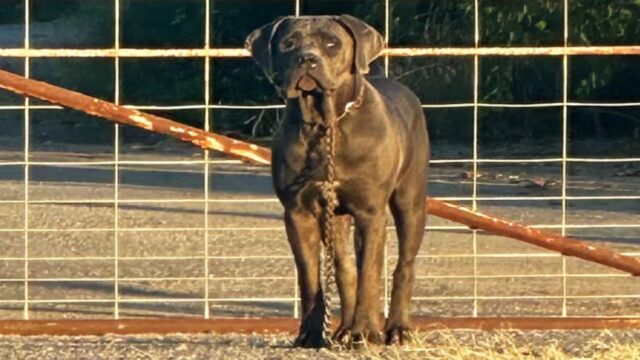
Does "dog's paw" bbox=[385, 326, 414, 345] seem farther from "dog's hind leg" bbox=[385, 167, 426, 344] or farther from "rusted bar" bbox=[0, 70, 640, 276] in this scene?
"rusted bar" bbox=[0, 70, 640, 276]

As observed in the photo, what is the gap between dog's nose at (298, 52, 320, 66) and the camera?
299 inches

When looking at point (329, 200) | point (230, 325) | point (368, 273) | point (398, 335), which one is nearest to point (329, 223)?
point (329, 200)

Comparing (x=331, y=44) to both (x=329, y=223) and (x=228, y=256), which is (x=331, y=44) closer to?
(x=329, y=223)

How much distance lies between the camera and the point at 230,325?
959 cm

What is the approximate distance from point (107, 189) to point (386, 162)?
1334cm

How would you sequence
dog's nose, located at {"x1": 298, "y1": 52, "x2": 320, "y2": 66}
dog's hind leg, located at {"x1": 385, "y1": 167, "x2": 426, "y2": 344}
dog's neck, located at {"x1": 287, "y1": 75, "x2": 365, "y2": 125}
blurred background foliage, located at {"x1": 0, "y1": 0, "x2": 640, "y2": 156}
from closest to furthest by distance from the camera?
dog's nose, located at {"x1": 298, "y1": 52, "x2": 320, "y2": 66}, dog's neck, located at {"x1": 287, "y1": 75, "x2": 365, "y2": 125}, dog's hind leg, located at {"x1": 385, "y1": 167, "x2": 426, "y2": 344}, blurred background foliage, located at {"x1": 0, "y1": 0, "x2": 640, "y2": 156}

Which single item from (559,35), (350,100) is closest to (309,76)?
(350,100)

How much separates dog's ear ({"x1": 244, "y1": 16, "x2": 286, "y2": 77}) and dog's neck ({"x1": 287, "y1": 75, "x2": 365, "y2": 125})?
0.25m

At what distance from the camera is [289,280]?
12.8 meters

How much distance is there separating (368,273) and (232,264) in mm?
6480

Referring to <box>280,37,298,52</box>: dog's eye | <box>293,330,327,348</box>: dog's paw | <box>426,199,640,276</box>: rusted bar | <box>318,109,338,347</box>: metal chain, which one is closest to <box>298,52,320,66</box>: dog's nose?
<box>280,37,298,52</box>: dog's eye

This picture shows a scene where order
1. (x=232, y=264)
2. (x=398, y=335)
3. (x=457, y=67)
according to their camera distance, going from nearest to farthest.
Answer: (x=398, y=335) < (x=232, y=264) < (x=457, y=67)

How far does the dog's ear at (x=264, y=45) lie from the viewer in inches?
311

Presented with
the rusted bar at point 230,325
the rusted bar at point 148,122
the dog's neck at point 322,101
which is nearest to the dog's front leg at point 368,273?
the dog's neck at point 322,101
